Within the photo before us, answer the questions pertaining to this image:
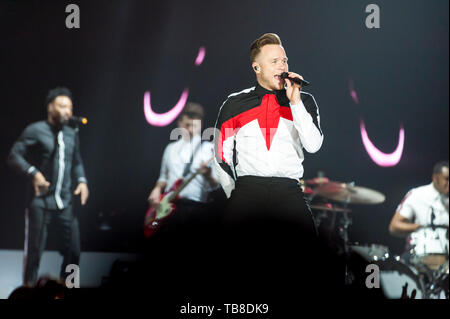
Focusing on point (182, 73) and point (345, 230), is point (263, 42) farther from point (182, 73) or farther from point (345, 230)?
point (345, 230)

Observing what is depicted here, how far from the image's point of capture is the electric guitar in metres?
4.06

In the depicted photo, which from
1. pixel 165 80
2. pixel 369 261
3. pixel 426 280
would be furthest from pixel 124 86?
pixel 426 280

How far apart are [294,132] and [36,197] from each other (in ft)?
8.18

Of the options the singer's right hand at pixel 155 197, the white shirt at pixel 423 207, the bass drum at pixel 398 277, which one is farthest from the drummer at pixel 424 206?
the singer's right hand at pixel 155 197

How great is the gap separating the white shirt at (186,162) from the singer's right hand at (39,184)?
3.16ft

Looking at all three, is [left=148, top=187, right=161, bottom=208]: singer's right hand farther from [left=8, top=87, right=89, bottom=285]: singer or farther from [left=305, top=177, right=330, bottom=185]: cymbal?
[left=305, top=177, right=330, bottom=185]: cymbal

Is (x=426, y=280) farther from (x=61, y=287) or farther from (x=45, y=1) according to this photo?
(x=45, y=1)

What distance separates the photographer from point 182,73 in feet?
13.9

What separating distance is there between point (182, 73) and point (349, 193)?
6.02 ft

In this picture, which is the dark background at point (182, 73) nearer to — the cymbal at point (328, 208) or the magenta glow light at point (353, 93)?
the magenta glow light at point (353, 93)

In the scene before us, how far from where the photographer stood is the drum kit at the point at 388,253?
154 inches

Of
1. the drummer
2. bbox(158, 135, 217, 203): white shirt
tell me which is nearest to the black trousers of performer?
bbox(158, 135, 217, 203): white shirt

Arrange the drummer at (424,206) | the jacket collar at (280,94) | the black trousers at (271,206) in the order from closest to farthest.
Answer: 1. the black trousers at (271,206)
2. the jacket collar at (280,94)
3. the drummer at (424,206)

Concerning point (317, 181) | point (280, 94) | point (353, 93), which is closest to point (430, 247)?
point (317, 181)
